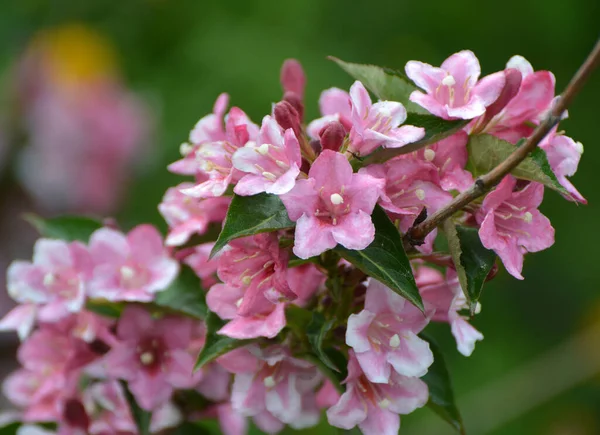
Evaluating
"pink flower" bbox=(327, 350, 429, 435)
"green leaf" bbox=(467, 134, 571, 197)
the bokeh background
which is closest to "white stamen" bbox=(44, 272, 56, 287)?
"pink flower" bbox=(327, 350, 429, 435)

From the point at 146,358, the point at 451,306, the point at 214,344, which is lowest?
the point at 146,358

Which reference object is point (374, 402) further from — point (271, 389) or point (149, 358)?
point (149, 358)

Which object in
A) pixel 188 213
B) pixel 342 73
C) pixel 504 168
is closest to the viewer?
pixel 504 168

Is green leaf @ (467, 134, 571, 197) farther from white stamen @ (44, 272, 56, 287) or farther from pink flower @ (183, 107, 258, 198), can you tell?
white stamen @ (44, 272, 56, 287)

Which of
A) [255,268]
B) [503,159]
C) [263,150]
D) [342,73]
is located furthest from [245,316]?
[342,73]

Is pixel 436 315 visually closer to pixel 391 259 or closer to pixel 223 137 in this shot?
pixel 391 259
